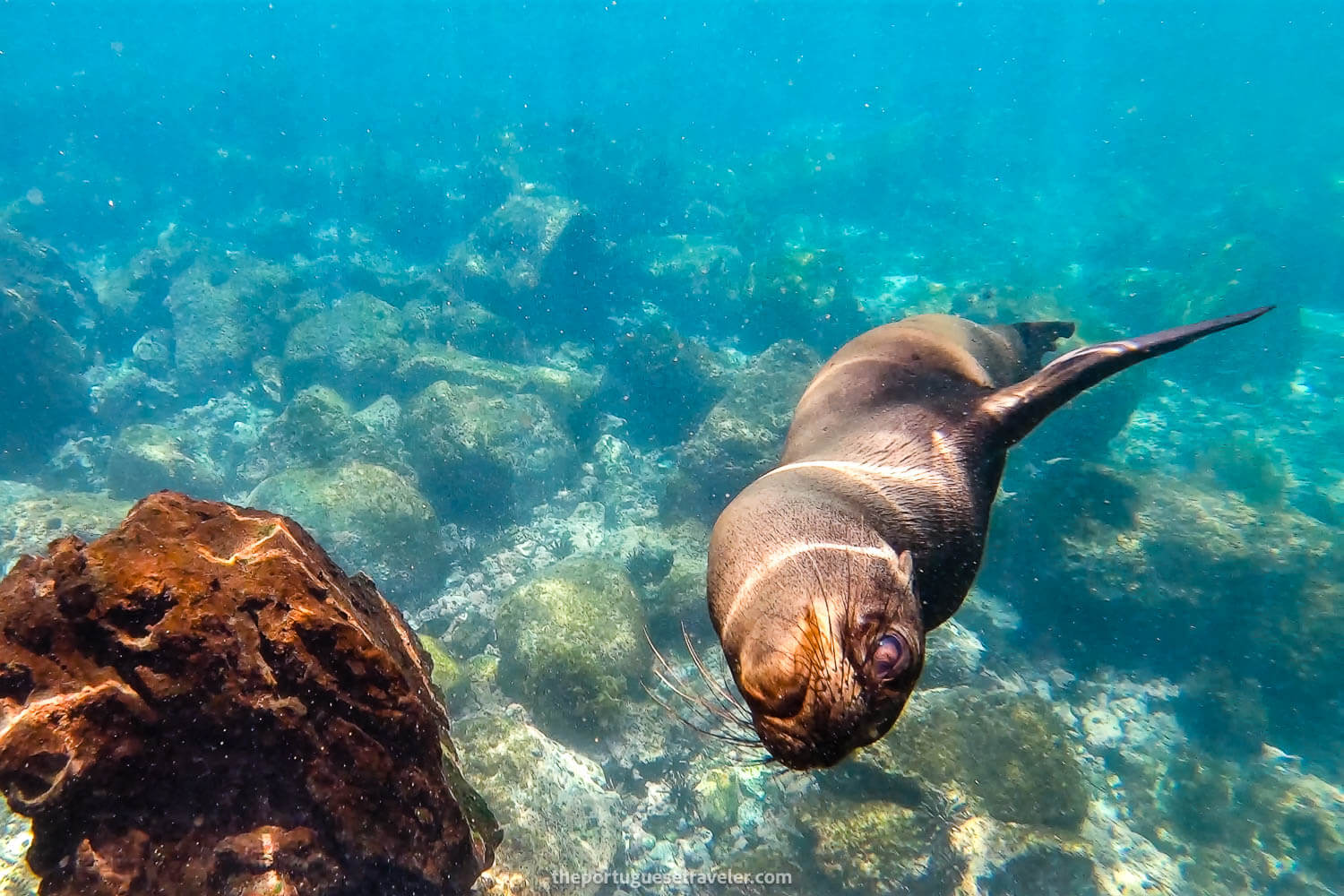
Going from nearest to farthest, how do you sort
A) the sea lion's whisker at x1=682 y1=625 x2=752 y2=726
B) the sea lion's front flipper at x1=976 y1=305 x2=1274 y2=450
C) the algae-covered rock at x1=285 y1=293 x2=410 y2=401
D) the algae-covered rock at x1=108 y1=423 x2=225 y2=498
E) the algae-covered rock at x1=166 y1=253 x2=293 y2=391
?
the sea lion's whisker at x1=682 y1=625 x2=752 y2=726
the sea lion's front flipper at x1=976 y1=305 x2=1274 y2=450
the algae-covered rock at x1=108 y1=423 x2=225 y2=498
the algae-covered rock at x1=285 y1=293 x2=410 y2=401
the algae-covered rock at x1=166 y1=253 x2=293 y2=391

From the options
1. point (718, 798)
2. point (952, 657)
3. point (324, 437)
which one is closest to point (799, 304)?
point (952, 657)

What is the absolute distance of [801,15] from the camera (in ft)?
256

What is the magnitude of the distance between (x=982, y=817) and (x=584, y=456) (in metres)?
9.04

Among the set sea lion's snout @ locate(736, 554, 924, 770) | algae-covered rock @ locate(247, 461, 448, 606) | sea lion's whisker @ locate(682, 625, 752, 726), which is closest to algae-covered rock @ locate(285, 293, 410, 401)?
algae-covered rock @ locate(247, 461, 448, 606)

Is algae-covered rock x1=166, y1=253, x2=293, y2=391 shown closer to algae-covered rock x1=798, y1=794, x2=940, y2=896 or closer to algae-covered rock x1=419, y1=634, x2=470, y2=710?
algae-covered rock x1=419, y1=634, x2=470, y2=710

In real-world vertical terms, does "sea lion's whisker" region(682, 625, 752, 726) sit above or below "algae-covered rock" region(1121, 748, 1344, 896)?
above

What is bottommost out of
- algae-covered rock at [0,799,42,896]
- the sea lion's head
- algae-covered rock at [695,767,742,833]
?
algae-covered rock at [695,767,742,833]

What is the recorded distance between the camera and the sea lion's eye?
112cm

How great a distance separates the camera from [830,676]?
1069 millimetres

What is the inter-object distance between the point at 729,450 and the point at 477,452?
4424 mm

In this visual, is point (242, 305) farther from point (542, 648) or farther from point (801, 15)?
point (801, 15)

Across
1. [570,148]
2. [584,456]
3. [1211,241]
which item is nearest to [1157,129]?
[1211,241]

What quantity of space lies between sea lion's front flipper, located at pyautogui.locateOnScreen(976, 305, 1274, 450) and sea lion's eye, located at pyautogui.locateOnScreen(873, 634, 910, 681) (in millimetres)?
1373

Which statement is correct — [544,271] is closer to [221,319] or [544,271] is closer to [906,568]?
[221,319]
